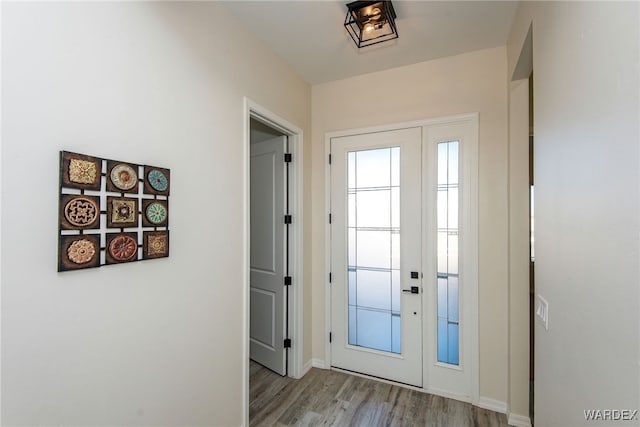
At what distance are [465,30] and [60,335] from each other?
291cm

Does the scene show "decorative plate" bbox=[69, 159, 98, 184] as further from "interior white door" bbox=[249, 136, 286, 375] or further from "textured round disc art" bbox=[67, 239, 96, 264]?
"interior white door" bbox=[249, 136, 286, 375]

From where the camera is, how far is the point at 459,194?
2.41 metres

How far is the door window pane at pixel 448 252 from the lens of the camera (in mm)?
2436

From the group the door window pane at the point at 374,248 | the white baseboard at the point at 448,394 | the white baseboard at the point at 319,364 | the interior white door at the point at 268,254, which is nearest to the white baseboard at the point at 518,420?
the white baseboard at the point at 448,394

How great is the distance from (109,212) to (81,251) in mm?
188

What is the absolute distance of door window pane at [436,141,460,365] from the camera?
7.99 ft

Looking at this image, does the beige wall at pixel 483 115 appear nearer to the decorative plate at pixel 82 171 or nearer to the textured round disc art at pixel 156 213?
the textured round disc art at pixel 156 213

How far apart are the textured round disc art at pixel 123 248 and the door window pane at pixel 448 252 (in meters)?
2.20

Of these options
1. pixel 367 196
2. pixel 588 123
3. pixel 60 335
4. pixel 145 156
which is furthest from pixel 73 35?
pixel 367 196

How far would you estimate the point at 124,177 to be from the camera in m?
1.31

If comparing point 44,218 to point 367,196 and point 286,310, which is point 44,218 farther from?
point 367,196

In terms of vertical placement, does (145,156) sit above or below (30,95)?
below
